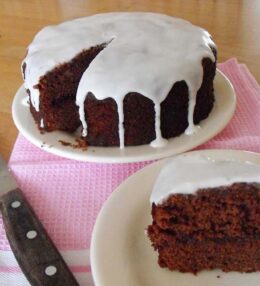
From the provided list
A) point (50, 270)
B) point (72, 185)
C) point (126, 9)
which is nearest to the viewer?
point (50, 270)

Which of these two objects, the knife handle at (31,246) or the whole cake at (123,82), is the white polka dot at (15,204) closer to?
the knife handle at (31,246)

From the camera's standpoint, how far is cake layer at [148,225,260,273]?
2.50 ft

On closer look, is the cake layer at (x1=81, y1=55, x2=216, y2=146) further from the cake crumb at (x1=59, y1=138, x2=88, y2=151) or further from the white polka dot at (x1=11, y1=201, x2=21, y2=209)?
the white polka dot at (x1=11, y1=201, x2=21, y2=209)

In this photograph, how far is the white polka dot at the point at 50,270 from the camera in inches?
28.0

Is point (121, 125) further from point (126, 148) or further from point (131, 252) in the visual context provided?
point (131, 252)

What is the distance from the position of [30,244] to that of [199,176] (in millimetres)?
307

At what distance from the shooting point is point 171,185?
740 millimetres

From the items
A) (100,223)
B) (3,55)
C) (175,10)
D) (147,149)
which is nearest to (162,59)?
(147,149)

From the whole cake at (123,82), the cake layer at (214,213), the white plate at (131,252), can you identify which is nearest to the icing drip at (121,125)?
the whole cake at (123,82)

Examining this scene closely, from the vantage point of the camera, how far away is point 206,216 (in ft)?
2.45

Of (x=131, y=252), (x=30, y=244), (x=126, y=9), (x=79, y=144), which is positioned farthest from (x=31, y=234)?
(x=126, y=9)

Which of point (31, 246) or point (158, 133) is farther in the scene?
point (158, 133)

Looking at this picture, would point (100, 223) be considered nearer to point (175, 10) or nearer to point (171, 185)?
point (171, 185)

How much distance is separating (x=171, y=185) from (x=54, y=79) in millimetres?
467
